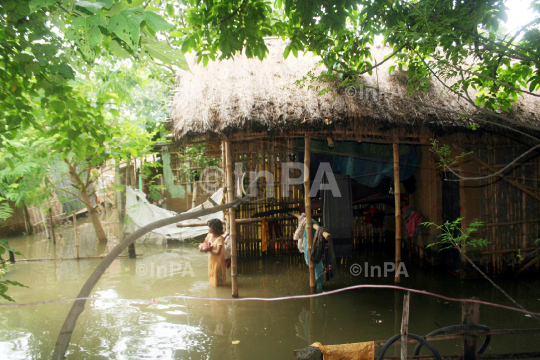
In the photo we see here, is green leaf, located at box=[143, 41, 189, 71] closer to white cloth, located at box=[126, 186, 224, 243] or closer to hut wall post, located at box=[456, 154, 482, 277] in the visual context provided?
hut wall post, located at box=[456, 154, 482, 277]

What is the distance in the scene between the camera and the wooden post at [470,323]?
8.96ft

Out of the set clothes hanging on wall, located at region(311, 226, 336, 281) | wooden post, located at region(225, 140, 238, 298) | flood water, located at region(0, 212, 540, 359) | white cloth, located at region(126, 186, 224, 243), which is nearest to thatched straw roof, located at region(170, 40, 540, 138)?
wooden post, located at region(225, 140, 238, 298)

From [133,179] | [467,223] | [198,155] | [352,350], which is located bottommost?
[352,350]

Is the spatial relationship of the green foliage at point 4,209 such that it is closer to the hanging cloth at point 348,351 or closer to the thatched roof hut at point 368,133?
the thatched roof hut at point 368,133

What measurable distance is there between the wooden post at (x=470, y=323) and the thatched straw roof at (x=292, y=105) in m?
3.22

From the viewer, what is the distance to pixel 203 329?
4.62 meters

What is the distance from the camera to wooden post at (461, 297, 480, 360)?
2.73 m

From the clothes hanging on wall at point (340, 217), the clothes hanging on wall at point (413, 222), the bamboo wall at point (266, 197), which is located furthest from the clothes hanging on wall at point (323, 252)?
the clothes hanging on wall at point (413, 222)

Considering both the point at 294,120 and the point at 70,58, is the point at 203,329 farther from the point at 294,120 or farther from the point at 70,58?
the point at 70,58

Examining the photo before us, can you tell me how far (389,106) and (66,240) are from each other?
9.84 m

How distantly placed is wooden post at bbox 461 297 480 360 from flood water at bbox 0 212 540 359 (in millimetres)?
1262

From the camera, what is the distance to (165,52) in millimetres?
2412

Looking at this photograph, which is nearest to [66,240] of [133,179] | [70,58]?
[133,179]

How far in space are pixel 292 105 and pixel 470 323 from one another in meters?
3.72
